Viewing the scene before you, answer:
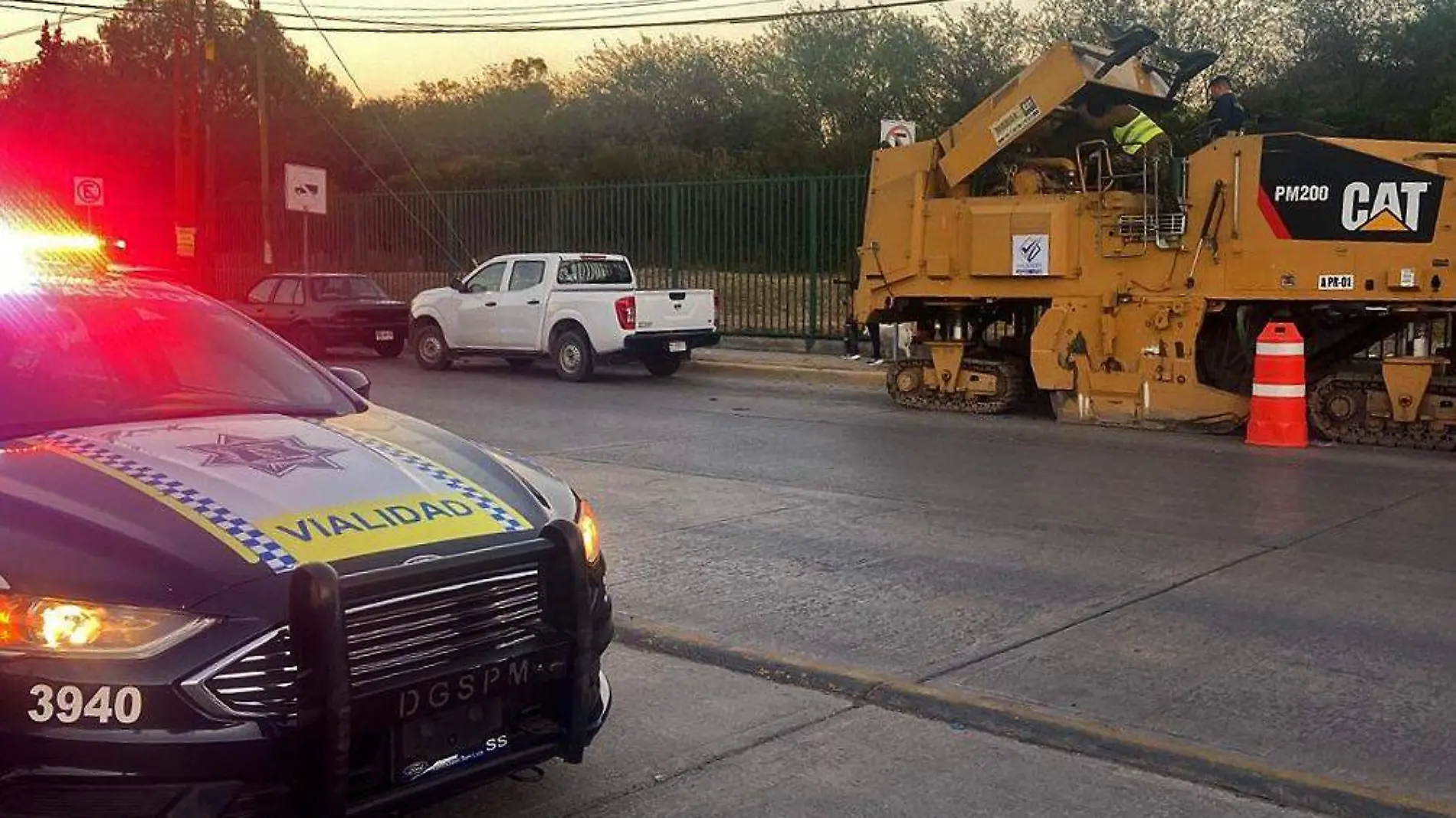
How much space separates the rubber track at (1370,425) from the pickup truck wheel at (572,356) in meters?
9.18

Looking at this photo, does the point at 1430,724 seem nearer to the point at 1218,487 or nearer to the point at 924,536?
the point at 924,536

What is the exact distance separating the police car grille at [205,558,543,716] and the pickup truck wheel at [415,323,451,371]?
17288 millimetres

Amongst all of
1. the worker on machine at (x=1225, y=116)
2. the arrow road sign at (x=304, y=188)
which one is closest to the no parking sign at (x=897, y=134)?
the worker on machine at (x=1225, y=116)

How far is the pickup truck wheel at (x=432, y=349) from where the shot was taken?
816 inches

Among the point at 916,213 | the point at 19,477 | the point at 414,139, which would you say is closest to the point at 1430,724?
the point at 19,477

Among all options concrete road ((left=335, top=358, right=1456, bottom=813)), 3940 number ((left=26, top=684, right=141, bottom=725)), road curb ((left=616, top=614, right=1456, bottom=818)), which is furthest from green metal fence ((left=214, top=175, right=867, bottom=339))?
3940 number ((left=26, top=684, right=141, bottom=725))

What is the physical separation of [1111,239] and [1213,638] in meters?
8.29

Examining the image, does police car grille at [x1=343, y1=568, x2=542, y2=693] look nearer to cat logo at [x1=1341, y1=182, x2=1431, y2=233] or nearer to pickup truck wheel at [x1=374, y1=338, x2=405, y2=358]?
cat logo at [x1=1341, y1=182, x2=1431, y2=233]

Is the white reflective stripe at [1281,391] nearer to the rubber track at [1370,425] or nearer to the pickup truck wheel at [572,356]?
the rubber track at [1370,425]

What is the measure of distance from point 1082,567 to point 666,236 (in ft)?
56.9

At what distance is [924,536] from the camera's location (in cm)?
838

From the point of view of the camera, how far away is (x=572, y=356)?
18.8 m

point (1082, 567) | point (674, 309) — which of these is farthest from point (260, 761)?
point (674, 309)

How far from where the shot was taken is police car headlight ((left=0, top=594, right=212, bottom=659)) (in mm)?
3176
